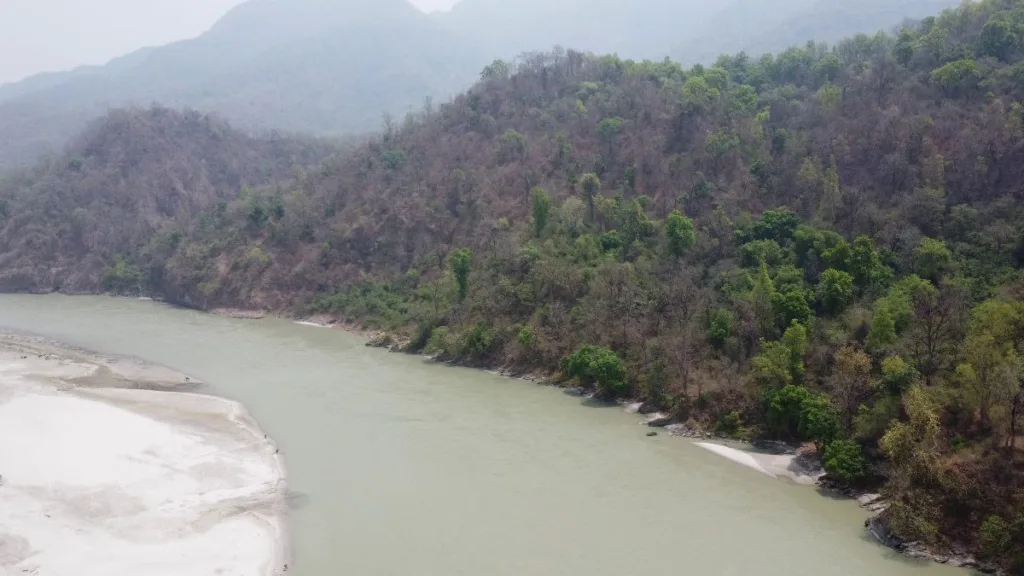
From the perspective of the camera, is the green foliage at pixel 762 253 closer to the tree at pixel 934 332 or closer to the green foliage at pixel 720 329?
the green foliage at pixel 720 329

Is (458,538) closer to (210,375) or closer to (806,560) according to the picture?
(806,560)

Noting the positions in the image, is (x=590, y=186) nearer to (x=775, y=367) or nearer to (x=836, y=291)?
(x=836, y=291)

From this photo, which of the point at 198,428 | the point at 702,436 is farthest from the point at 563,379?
the point at 198,428

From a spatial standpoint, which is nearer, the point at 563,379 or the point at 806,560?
the point at 806,560

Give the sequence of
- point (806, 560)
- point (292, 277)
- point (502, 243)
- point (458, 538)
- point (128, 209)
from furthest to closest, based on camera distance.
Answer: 1. point (128, 209)
2. point (292, 277)
3. point (502, 243)
4. point (458, 538)
5. point (806, 560)

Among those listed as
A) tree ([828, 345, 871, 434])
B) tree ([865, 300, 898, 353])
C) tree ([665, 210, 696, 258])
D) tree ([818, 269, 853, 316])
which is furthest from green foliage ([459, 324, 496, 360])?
tree ([865, 300, 898, 353])

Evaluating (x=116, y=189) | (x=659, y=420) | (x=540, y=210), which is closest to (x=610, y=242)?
(x=540, y=210)
